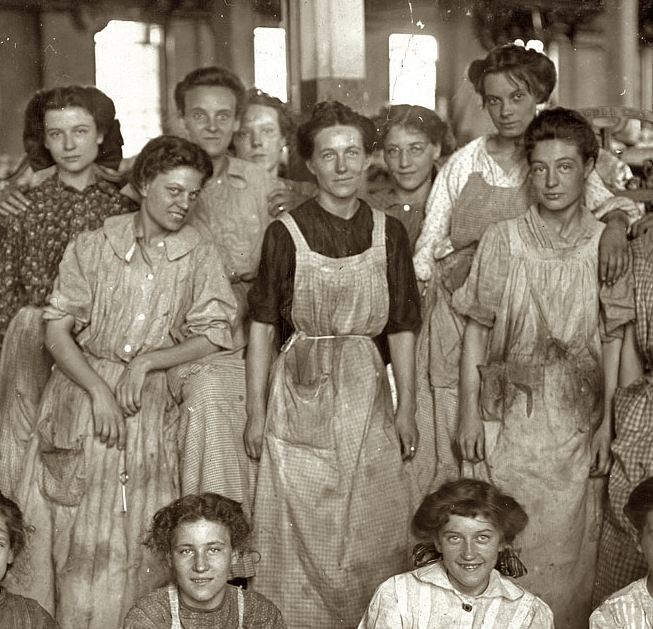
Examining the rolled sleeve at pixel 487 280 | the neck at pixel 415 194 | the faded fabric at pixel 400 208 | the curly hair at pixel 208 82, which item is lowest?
the rolled sleeve at pixel 487 280

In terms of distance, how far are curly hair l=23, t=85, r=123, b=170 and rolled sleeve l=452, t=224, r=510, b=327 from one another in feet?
4.54

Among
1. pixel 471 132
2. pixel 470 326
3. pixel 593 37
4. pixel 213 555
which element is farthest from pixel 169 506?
pixel 593 37

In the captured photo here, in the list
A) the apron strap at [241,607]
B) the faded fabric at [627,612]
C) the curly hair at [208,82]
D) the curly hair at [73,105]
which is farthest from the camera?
the curly hair at [208,82]

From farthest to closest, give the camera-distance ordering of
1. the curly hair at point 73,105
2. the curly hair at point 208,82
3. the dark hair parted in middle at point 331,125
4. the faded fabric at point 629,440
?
1. the curly hair at point 208,82
2. the curly hair at point 73,105
3. the dark hair parted in middle at point 331,125
4. the faded fabric at point 629,440

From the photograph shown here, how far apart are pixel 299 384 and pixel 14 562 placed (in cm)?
113

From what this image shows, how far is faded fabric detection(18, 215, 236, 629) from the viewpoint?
4.75 metres

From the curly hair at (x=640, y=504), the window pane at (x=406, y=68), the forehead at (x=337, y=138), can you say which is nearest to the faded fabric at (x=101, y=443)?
the forehead at (x=337, y=138)

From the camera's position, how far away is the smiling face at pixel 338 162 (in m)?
4.89

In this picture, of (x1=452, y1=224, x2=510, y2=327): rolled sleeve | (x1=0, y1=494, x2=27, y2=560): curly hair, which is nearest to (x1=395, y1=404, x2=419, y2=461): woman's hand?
(x1=452, y1=224, x2=510, y2=327): rolled sleeve

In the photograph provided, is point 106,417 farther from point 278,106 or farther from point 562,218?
point 562,218

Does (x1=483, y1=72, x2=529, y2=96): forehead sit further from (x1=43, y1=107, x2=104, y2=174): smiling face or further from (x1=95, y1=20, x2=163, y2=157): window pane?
(x1=43, y1=107, x2=104, y2=174): smiling face

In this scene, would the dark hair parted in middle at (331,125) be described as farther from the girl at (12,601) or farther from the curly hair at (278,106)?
the girl at (12,601)

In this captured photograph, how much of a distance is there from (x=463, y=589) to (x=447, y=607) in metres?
0.07

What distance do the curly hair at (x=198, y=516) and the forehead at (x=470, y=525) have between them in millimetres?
653
